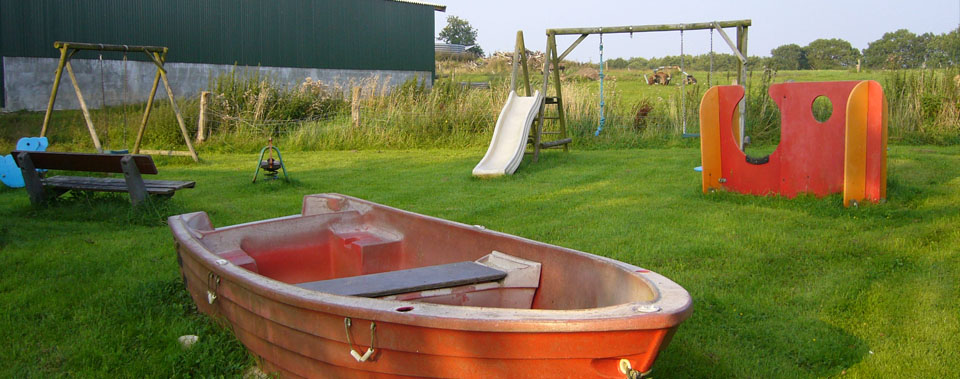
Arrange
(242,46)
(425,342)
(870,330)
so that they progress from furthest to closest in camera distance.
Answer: (242,46), (870,330), (425,342)

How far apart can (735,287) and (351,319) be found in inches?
111

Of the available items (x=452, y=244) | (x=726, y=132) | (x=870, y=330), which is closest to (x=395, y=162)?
(x=726, y=132)

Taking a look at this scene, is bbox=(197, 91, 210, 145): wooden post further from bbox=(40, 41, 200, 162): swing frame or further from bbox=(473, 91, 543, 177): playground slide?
bbox=(473, 91, 543, 177): playground slide

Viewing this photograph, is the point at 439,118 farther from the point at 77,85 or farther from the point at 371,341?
the point at 371,341

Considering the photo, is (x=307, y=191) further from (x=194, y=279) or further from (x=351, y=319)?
(x=351, y=319)

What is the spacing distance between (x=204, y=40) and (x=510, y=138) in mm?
17106

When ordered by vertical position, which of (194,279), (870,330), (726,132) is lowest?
(870,330)

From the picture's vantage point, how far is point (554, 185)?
30.9ft

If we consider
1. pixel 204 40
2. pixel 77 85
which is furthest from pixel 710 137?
pixel 204 40

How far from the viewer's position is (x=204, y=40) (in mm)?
24938

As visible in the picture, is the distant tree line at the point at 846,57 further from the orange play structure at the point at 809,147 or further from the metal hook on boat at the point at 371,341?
the metal hook on boat at the point at 371,341

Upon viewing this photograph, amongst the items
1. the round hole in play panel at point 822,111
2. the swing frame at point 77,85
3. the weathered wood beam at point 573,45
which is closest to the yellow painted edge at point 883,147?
the weathered wood beam at point 573,45

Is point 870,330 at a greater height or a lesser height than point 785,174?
lesser

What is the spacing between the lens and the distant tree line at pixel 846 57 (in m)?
14.8
